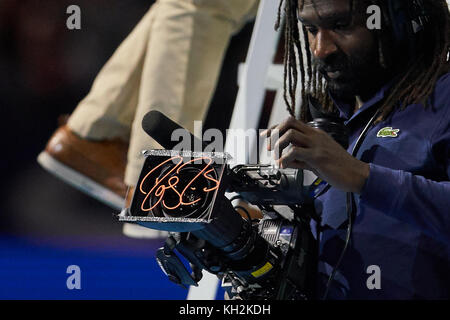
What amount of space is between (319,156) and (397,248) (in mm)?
236

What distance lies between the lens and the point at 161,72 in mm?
2072

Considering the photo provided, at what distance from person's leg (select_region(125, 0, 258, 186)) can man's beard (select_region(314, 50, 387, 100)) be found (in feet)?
3.46

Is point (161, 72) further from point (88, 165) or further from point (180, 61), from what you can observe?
point (88, 165)

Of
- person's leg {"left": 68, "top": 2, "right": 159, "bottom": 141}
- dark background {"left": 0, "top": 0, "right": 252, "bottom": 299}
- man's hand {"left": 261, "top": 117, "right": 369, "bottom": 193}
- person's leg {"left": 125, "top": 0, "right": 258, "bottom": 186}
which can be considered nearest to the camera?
man's hand {"left": 261, "top": 117, "right": 369, "bottom": 193}

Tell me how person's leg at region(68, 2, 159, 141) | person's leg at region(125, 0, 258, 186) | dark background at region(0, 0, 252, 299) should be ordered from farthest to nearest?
dark background at region(0, 0, 252, 299) < person's leg at region(68, 2, 159, 141) < person's leg at region(125, 0, 258, 186)

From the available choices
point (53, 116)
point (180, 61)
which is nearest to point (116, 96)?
point (180, 61)

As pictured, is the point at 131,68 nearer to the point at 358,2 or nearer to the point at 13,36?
the point at 13,36

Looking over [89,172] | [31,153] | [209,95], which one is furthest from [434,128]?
[31,153]

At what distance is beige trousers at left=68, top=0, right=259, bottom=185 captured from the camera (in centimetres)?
207

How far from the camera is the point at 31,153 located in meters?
2.49

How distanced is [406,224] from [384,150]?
12 cm

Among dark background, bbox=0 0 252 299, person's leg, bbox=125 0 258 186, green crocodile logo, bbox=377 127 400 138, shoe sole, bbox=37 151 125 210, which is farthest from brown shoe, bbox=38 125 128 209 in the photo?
green crocodile logo, bbox=377 127 400 138
